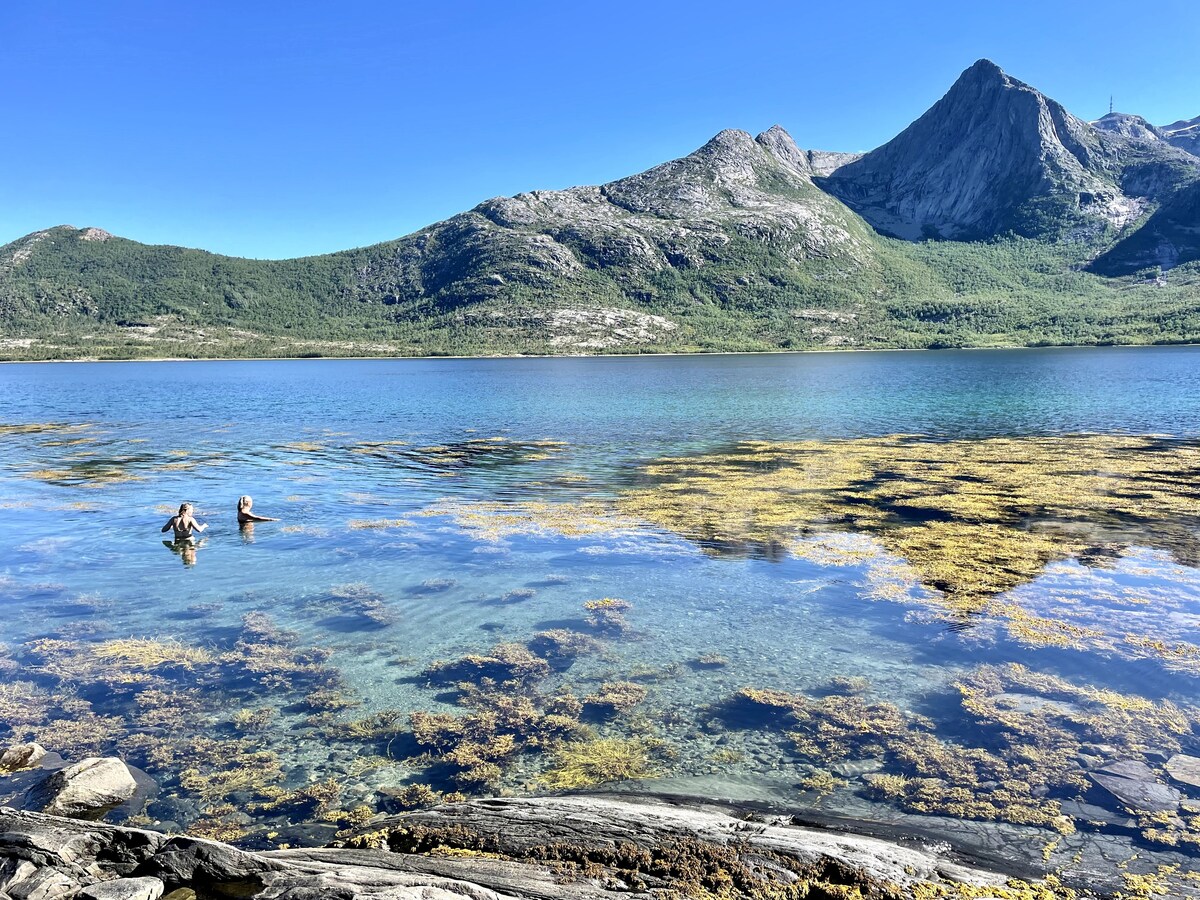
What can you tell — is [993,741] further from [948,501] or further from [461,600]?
[948,501]

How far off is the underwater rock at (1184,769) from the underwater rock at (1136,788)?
0.88 ft

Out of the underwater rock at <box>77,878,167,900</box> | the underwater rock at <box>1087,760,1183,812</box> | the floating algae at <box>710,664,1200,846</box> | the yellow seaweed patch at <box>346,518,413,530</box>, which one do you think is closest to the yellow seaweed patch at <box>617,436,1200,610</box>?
the floating algae at <box>710,664,1200,846</box>

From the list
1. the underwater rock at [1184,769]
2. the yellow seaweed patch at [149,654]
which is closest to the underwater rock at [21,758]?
the yellow seaweed patch at [149,654]

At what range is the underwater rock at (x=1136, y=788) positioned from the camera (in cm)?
934

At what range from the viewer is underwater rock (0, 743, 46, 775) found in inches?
409

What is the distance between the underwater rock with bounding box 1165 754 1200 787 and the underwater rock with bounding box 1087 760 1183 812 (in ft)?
0.88

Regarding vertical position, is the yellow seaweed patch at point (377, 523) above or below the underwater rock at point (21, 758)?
above

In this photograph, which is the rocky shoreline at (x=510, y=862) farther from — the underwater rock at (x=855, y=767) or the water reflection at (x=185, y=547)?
the water reflection at (x=185, y=547)

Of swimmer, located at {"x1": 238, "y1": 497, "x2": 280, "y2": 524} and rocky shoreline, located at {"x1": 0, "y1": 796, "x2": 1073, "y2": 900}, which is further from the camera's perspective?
swimmer, located at {"x1": 238, "y1": 497, "x2": 280, "y2": 524}

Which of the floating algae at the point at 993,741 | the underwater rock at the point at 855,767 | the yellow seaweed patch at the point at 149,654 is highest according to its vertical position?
the yellow seaweed patch at the point at 149,654

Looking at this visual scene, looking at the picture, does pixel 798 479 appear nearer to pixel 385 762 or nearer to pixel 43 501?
pixel 385 762

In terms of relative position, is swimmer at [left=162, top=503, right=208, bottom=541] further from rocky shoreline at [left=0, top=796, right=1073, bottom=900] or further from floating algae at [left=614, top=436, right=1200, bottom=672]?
rocky shoreline at [left=0, top=796, right=1073, bottom=900]

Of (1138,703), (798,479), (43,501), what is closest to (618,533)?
(798,479)

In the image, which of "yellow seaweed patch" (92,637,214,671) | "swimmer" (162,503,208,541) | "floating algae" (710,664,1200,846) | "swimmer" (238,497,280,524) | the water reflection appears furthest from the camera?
"swimmer" (238,497,280,524)
